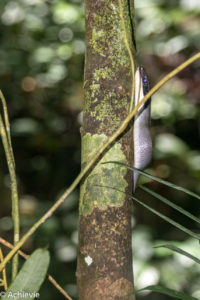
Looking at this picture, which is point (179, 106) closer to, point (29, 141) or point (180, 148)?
point (180, 148)

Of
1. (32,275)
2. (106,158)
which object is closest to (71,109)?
(106,158)

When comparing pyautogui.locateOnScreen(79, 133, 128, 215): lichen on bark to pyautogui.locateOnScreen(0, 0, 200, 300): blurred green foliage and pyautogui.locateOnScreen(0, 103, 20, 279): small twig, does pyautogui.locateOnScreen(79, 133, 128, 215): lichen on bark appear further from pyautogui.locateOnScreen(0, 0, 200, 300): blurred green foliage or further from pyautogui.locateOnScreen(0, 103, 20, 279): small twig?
pyautogui.locateOnScreen(0, 0, 200, 300): blurred green foliage

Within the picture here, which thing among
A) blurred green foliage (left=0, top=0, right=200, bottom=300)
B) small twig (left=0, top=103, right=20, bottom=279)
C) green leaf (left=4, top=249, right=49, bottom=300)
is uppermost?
blurred green foliage (left=0, top=0, right=200, bottom=300)

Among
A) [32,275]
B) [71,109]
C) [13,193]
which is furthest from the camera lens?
[71,109]

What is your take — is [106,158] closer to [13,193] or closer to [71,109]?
[13,193]

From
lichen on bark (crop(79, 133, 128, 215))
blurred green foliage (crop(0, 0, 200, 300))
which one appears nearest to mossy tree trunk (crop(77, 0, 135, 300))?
lichen on bark (crop(79, 133, 128, 215))

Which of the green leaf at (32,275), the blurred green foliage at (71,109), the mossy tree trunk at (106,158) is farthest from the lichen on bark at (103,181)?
the blurred green foliage at (71,109)
